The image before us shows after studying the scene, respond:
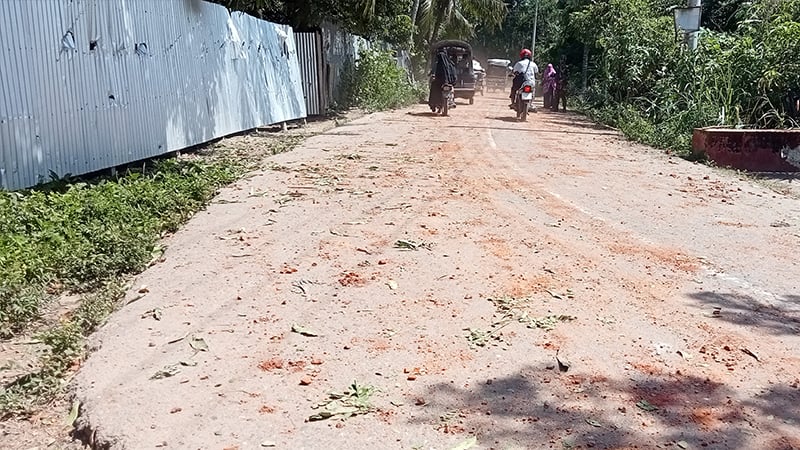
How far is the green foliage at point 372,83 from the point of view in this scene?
65.6 feet

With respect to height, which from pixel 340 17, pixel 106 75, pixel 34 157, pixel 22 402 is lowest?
pixel 22 402

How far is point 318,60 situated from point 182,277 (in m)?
12.8

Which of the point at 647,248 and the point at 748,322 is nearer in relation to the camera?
the point at 748,322

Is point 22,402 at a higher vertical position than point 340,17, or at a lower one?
lower

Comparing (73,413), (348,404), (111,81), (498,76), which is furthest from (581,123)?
(498,76)

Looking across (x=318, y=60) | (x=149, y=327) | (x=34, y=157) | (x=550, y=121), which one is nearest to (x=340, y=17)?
(x=318, y=60)

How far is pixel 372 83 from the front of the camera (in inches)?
824

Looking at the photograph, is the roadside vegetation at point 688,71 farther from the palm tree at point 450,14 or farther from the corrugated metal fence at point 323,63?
the palm tree at point 450,14

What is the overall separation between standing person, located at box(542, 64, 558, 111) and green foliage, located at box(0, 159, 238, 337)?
1792 centimetres

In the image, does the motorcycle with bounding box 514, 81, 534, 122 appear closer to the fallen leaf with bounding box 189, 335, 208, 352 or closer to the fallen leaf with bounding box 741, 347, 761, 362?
the fallen leaf with bounding box 741, 347, 761, 362

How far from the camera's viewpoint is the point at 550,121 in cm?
1806

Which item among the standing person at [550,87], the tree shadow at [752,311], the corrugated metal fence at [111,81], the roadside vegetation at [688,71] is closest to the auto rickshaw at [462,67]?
the standing person at [550,87]

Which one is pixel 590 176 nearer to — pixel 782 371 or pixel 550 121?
pixel 782 371

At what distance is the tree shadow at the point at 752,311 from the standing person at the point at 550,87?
19.3m
